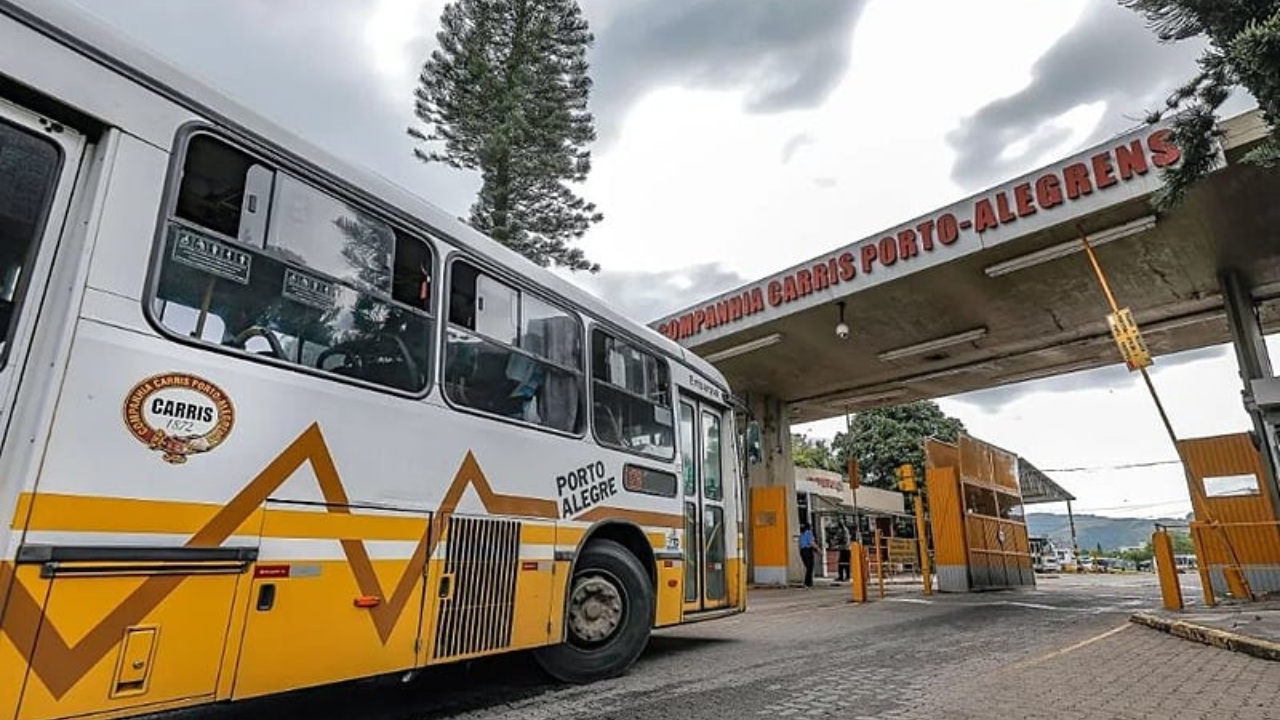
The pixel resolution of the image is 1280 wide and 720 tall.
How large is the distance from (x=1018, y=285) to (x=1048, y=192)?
2.34 m

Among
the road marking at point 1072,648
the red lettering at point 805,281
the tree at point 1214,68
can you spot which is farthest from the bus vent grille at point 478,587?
the red lettering at point 805,281

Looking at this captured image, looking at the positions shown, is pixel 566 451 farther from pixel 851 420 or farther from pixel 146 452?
pixel 851 420

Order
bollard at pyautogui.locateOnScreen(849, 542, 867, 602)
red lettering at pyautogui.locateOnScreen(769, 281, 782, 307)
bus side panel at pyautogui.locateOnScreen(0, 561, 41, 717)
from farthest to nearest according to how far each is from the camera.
Result: red lettering at pyautogui.locateOnScreen(769, 281, 782, 307), bollard at pyautogui.locateOnScreen(849, 542, 867, 602), bus side panel at pyautogui.locateOnScreen(0, 561, 41, 717)

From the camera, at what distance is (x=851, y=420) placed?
38.2 meters

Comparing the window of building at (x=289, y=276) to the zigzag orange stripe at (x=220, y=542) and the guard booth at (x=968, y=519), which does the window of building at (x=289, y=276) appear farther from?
the guard booth at (x=968, y=519)

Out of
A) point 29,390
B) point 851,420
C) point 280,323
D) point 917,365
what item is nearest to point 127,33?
point 280,323

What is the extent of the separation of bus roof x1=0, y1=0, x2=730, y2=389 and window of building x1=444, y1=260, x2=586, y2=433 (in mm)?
280

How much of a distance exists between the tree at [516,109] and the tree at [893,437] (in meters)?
22.7

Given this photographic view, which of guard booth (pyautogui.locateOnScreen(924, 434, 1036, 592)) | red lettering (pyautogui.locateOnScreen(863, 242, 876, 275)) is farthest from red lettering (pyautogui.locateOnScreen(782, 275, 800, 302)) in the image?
guard booth (pyautogui.locateOnScreen(924, 434, 1036, 592))

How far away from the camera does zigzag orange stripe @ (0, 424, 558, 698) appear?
2230 mm

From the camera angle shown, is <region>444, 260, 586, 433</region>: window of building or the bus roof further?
<region>444, 260, 586, 433</region>: window of building

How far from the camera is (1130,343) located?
27.1 feet

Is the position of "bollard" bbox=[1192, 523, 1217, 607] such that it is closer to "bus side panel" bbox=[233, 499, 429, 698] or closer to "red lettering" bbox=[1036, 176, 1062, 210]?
"red lettering" bbox=[1036, 176, 1062, 210]

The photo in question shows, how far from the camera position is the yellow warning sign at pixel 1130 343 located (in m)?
8.12
